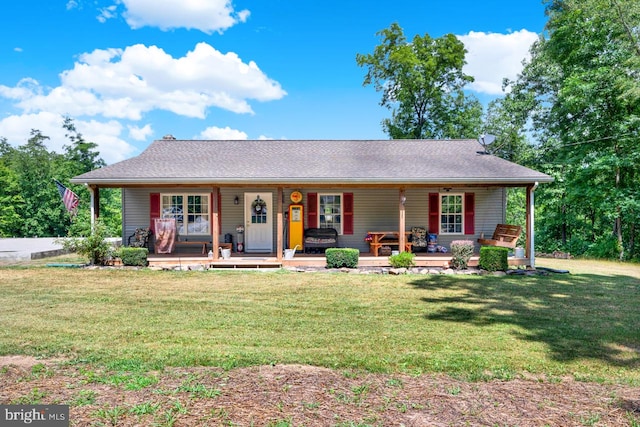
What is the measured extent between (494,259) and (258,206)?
7.05m

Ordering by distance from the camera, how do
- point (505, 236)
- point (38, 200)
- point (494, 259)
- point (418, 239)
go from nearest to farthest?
point (494, 259), point (505, 236), point (418, 239), point (38, 200)

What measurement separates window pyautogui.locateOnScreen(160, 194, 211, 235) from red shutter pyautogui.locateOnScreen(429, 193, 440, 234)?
7124 mm

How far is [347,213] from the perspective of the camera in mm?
12500

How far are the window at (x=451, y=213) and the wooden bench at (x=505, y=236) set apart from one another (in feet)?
2.71

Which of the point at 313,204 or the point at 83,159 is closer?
the point at 313,204

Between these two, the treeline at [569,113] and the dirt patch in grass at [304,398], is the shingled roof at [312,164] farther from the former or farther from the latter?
the dirt patch in grass at [304,398]

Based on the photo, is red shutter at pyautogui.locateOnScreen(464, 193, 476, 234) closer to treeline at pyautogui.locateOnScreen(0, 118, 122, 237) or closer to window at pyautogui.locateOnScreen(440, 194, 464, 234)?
window at pyautogui.locateOnScreen(440, 194, 464, 234)

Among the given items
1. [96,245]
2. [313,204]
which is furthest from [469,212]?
[96,245]

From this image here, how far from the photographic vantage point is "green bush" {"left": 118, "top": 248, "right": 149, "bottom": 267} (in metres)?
10.4

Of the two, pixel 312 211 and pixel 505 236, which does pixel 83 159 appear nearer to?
pixel 312 211

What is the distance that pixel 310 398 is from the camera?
3195 mm

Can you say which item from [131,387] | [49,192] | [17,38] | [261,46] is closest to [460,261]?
[131,387]

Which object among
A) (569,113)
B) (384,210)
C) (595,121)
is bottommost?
(384,210)

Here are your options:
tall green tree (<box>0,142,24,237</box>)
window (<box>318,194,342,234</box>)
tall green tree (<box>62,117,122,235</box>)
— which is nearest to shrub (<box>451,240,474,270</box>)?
window (<box>318,194,342,234</box>)
